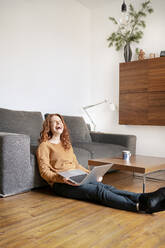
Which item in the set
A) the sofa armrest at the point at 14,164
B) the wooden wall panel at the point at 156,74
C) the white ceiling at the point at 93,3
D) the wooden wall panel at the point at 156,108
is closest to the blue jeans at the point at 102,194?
the sofa armrest at the point at 14,164

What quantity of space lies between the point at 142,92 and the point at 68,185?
8.09ft

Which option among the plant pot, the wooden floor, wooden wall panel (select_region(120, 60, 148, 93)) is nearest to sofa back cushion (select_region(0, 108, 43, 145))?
the wooden floor

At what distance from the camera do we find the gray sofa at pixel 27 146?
2.38 meters

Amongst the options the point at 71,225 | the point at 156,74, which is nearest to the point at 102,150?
the point at 156,74

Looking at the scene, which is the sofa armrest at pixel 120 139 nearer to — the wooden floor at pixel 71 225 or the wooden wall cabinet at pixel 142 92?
the wooden wall cabinet at pixel 142 92

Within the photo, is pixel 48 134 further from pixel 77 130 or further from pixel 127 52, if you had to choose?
pixel 127 52

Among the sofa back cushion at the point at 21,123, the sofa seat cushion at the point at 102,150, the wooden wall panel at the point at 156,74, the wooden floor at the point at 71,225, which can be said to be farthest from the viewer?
the wooden wall panel at the point at 156,74

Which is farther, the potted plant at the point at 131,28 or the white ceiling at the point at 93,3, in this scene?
the white ceiling at the point at 93,3

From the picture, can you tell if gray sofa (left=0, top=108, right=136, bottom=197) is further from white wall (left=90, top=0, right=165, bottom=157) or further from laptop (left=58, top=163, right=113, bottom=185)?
white wall (left=90, top=0, right=165, bottom=157)

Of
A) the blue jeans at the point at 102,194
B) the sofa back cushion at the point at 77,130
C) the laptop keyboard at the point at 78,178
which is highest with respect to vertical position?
the sofa back cushion at the point at 77,130

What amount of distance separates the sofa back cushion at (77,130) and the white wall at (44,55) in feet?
1.71

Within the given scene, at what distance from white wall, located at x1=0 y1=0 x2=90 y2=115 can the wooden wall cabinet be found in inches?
33.9

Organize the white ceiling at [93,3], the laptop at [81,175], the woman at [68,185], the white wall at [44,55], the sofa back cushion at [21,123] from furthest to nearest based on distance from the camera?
the white ceiling at [93,3] < the white wall at [44,55] < the sofa back cushion at [21,123] < the laptop at [81,175] < the woman at [68,185]

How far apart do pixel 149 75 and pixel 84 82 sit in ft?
4.35
